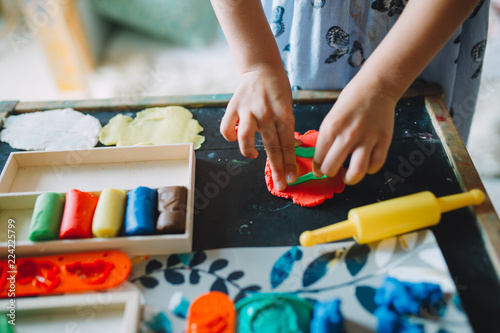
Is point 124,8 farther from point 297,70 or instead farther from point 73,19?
point 297,70

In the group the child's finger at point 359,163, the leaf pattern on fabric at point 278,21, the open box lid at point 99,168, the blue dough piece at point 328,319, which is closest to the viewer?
the blue dough piece at point 328,319

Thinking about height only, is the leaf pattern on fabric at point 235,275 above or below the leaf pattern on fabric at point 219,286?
above

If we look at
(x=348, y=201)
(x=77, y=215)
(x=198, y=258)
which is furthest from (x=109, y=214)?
(x=348, y=201)

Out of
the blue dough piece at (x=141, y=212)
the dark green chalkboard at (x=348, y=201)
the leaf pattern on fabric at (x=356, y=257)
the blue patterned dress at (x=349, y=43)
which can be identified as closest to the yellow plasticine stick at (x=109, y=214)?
the blue dough piece at (x=141, y=212)

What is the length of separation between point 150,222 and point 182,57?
172 centimetres

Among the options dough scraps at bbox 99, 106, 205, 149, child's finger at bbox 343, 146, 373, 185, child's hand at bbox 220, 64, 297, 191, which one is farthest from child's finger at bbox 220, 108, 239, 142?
Answer: child's finger at bbox 343, 146, 373, 185

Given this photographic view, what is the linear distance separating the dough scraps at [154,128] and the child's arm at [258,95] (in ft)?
0.41

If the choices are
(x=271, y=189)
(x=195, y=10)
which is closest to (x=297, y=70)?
(x=271, y=189)

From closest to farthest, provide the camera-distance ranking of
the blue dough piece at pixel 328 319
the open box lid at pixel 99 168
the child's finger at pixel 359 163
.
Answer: the blue dough piece at pixel 328 319, the child's finger at pixel 359 163, the open box lid at pixel 99 168

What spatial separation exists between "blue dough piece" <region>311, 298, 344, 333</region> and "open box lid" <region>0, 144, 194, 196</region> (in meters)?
0.31

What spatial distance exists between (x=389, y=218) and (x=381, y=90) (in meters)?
0.19

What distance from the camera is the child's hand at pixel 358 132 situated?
0.60 meters

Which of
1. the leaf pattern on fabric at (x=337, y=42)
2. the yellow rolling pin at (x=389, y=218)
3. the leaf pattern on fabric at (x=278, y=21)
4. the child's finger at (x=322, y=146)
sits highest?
the leaf pattern on fabric at (x=278, y=21)

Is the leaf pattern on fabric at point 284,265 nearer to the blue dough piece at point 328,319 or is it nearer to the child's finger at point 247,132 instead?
the blue dough piece at point 328,319
